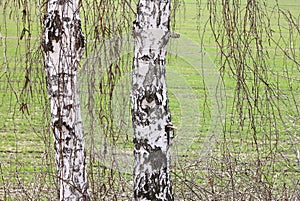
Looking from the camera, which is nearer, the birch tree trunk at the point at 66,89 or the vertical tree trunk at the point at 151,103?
the vertical tree trunk at the point at 151,103

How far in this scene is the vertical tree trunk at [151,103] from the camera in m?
2.08

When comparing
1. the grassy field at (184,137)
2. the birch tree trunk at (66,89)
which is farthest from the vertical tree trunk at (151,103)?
the birch tree trunk at (66,89)

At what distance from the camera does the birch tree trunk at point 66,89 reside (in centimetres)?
275

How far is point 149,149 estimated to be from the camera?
7.09 ft

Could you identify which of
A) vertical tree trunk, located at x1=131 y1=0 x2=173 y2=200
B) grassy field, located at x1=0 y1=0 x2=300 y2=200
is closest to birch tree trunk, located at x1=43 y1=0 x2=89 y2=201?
grassy field, located at x1=0 y1=0 x2=300 y2=200

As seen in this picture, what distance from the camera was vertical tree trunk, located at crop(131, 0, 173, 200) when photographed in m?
2.08

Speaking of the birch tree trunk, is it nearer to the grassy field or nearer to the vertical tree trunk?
the grassy field

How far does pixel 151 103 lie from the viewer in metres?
2.13

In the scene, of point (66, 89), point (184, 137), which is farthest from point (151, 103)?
point (184, 137)

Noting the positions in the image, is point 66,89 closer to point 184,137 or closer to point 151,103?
point 151,103

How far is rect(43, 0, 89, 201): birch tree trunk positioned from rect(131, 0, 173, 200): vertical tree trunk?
24.6 inches

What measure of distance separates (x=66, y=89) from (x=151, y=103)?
82cm

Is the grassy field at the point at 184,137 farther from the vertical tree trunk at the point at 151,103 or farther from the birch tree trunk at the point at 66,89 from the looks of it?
the vertical tree trunk at the point at 151,103

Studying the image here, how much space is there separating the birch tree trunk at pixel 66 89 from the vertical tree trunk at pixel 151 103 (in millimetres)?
624
